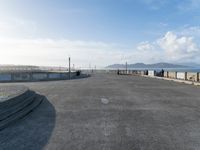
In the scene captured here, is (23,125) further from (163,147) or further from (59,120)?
(163,147)

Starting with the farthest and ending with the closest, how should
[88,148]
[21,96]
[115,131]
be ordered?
[21,96] → [115,131] → [88,148]

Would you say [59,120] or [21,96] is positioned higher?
[21,96]

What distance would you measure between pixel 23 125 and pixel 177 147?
513 cm

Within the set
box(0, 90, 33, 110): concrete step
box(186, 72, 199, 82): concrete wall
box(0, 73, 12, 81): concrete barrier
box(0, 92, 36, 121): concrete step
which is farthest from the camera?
box(0, 73, 12, 81): concrete barrier

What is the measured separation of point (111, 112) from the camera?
8258 mm

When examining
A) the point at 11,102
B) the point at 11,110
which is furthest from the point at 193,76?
the point at 11,110

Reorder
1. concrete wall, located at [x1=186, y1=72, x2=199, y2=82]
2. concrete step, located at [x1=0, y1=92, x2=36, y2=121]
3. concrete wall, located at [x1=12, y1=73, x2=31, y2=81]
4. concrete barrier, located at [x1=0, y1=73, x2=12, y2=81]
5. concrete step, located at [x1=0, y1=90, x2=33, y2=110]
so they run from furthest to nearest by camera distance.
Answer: concrete wall, located at [x1=12, y1=73, x2=31, y2=81]
concrete barrier, located at [x1=0, y1=73, x2=12, y2=81]
concrete wall, located at [x1=186, y1=72, x2=199, y2=82]
concrete step, located at [x1=0, y1=90, x2=33, y2=110]
concrete step, located at [x1=0, y1=92, x2=36, y2=121]

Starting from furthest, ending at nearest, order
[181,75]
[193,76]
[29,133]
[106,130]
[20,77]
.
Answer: [20,77], [181,75], [193,76], [106,130], [29,133]

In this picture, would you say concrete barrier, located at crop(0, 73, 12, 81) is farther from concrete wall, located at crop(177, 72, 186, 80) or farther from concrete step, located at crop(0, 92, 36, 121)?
concrete wall, located at crop(177, 72, 186, 80)

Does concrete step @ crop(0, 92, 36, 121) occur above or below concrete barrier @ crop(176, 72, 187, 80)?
below

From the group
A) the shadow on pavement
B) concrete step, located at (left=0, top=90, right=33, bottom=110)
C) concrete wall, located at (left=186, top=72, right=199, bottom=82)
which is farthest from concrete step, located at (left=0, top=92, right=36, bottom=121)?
concrete wall, located at (left=186, top=72, right=199, bottom=82)

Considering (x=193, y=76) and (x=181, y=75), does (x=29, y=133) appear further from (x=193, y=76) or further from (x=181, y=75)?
(x=181, y=75)

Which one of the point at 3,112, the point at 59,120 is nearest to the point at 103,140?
the point at 59,120

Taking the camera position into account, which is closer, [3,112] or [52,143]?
[52,143]
